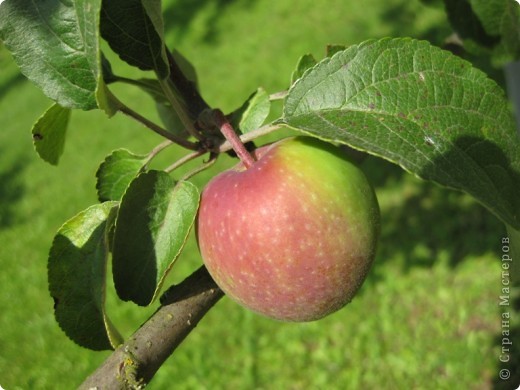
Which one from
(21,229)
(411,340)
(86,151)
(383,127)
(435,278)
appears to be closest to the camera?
(383,127)

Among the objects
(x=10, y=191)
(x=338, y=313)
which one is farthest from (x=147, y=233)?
(x=10, y=191)

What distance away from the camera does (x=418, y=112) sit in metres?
0.67

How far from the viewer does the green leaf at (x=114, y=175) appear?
86 centimetres

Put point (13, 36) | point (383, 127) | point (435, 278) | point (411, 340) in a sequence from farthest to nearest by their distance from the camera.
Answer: point (435, 278) → point (411, 340) → point (13, 36) → point (383, 127)

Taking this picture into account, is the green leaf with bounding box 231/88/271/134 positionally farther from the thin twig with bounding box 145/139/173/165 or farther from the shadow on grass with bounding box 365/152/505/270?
the shadow on grass with bounding box 365/152/505/270

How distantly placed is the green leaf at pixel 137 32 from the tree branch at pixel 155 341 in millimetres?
276

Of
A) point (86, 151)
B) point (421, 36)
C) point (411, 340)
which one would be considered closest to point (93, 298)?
point (411, 340)

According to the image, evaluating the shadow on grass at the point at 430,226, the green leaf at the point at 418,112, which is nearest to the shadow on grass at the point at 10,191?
the shadow on grass at the point at 430,226

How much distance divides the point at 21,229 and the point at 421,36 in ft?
9.27

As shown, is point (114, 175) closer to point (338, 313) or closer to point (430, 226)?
point (338, 313)

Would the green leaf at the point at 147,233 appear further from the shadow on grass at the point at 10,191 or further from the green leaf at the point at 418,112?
the shadow on grass at the point at 10,191

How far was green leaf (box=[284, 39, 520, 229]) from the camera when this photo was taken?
2.01ft

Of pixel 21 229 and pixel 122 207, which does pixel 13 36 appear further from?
pixel 21 229

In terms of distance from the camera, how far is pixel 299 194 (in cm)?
71
